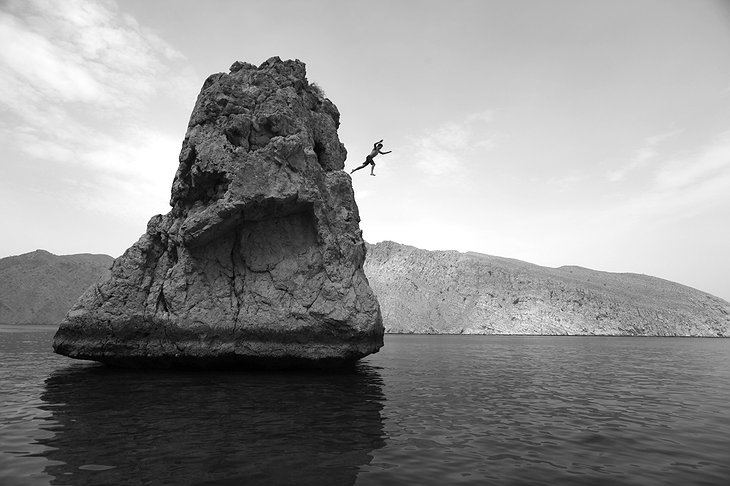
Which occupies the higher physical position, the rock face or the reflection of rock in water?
the rock face

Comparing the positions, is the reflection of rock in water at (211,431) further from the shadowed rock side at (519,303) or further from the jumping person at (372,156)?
the shadowed rock side at (519,303)

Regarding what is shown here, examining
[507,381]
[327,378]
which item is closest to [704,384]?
[507,381]

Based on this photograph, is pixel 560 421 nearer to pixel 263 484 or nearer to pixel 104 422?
pixel 263 484

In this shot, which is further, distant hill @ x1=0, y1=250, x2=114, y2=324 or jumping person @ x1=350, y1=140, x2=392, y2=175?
distant hill @ x1=0, y1=250, x2=114, y2=324

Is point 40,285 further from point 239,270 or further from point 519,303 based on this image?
point 519,303

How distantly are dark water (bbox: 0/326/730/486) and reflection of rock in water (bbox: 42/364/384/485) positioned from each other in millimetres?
51

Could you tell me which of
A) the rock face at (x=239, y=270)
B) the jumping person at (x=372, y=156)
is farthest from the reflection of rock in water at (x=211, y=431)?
the jumping person at (x=372, y=156)

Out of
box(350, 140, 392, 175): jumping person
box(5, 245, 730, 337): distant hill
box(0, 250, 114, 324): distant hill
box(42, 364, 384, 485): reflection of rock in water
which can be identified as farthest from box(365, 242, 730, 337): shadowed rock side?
box(0, 250, 114, 324): distant hill

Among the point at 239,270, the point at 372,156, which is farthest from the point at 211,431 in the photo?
the point at 372,156

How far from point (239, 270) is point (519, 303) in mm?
112679

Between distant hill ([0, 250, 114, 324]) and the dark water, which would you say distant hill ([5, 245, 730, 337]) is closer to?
distant hill ([0, 250, 114, 324])

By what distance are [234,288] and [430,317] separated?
106605 mm

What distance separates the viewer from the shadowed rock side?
114125 mm

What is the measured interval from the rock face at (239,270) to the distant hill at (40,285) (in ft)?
478
